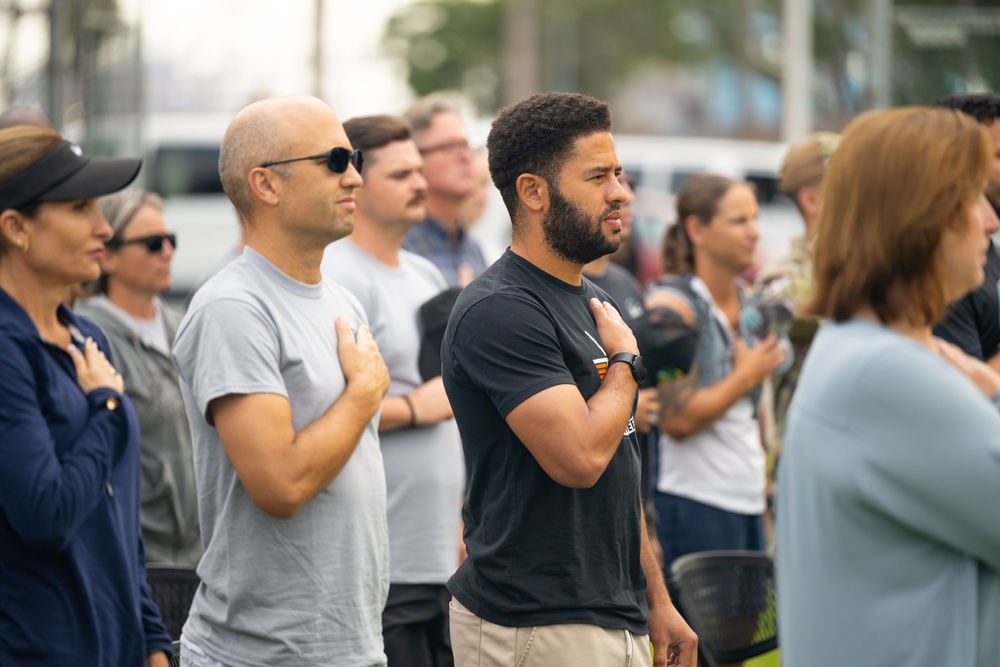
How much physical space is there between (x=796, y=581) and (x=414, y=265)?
8.65 feet

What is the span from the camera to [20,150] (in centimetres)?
351

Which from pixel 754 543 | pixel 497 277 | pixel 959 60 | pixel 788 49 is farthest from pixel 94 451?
pixel 788 49

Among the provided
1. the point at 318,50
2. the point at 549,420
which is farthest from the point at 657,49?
the point at 549,420

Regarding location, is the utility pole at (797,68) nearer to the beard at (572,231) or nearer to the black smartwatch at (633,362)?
the beard at (572,231)

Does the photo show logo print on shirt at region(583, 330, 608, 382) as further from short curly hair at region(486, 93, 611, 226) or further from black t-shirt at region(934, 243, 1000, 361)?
black t-shirt at region(934, 243, 1000, 361)

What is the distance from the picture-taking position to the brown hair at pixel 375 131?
4.87m

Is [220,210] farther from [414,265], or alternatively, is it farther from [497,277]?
[497,277]

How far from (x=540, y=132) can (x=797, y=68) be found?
17646 mm

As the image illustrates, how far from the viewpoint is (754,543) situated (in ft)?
18.7

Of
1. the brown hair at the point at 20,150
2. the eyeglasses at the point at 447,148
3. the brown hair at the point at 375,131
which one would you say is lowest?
the eyeglasses at the point at 447,148

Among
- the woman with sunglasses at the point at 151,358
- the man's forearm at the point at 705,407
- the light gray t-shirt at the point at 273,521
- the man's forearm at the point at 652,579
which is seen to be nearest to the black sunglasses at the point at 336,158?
the light gray t-shirt at the point at 273,521

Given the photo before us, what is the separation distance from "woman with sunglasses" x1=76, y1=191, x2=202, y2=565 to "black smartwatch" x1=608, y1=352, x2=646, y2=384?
7.07 ft

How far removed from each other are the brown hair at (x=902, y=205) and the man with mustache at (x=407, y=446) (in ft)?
6.67

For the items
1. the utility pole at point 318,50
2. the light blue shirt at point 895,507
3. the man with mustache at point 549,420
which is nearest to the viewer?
the light blue shirt at point 895,507
